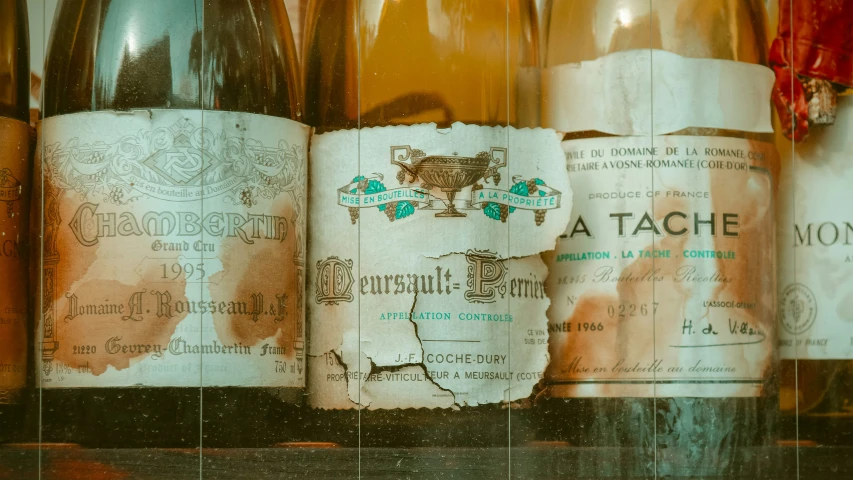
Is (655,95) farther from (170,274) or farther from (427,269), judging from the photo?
(170,274)

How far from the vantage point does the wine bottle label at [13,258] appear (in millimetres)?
620

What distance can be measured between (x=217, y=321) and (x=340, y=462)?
0.10 meters

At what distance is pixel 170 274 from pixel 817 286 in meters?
0.37

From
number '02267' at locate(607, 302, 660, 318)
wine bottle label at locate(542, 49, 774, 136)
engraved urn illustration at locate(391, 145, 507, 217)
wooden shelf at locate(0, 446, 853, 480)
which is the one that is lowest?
wooden shelf at locate(0, 446, 853, 480)

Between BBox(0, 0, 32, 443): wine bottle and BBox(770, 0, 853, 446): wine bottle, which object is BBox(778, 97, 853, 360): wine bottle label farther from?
BBox(0, 0, 32, 443): wine bottle

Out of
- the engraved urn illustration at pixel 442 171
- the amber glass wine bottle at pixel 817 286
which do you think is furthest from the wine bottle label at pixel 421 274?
the amber glass wine bottle at pixel 817 286

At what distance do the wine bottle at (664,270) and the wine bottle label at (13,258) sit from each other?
0.28m

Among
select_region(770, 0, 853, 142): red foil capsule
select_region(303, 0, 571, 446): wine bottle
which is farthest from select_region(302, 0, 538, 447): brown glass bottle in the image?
select_region(770, 0, 853, 142): red foil capsule

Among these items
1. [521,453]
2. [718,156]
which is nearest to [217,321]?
[521,453]

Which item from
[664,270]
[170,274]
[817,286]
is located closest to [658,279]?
[664,270]

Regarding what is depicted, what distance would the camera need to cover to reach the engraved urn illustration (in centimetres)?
65

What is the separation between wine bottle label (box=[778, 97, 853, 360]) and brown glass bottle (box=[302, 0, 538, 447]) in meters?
0.17

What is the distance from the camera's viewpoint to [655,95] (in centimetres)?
68

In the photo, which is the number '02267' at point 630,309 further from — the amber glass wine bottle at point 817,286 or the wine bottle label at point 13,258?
the wine bottle label at point 13,258
